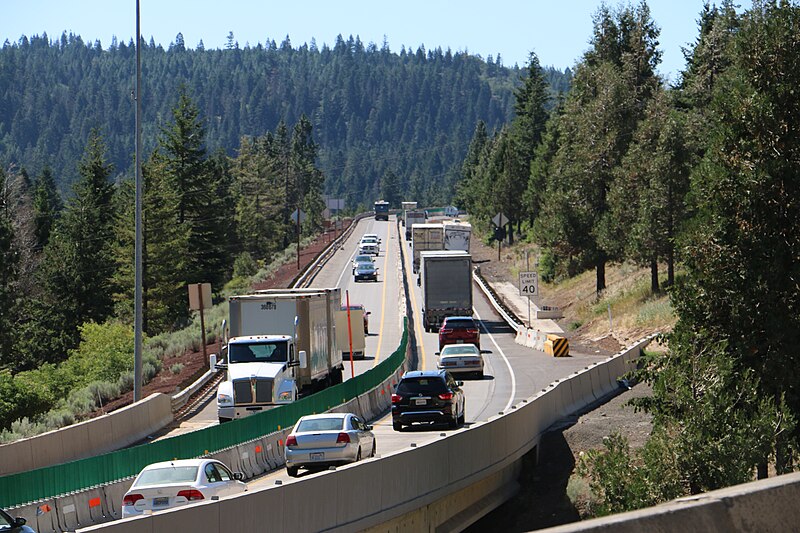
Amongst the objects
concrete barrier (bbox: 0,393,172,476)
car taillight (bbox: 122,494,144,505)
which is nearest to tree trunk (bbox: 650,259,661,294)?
concrete barrier (bbox: 0,393,172,476)

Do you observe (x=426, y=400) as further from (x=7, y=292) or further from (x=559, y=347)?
(x=7, y=292)

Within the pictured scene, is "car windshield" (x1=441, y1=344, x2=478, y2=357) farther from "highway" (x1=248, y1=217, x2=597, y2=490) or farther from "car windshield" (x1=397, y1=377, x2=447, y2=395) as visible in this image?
"car windshield" (x1=397, y1=377, x2=447, y2=395)

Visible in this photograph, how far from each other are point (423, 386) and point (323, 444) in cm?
839

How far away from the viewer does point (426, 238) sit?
9725 cm

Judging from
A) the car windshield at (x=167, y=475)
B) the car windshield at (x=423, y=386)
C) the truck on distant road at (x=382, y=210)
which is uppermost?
the truck on distant road at (x=382, y=210)

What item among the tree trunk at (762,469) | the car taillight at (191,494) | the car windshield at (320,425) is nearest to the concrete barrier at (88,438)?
the car windshield at (320,425)

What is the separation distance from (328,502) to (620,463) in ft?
21.3

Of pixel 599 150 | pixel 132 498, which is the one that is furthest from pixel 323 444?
pixel 599 150

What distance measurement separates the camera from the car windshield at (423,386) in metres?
32.1

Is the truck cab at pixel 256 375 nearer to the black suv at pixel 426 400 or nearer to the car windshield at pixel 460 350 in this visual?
the black suv at pixel 426 400

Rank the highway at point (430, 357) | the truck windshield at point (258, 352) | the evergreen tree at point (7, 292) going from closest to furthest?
the highway at point (430, 357) < the truck windshield at point (258, 352) < the evergreen tree at point (7, 292)

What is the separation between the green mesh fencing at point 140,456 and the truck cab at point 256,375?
114cm

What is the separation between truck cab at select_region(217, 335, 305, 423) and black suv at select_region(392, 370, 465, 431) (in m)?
2.89

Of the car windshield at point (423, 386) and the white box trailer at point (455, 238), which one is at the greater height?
the white box trailer at point (455, 238)
